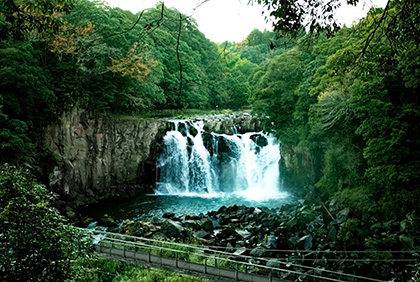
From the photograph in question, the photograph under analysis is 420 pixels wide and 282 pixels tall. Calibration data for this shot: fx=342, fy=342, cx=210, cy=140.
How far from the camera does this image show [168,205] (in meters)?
20.8

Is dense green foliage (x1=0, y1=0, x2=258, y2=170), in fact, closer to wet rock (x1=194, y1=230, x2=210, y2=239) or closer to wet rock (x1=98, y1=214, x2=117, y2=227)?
wet rock (x1=98, y1=214, x2=117, y2=227)

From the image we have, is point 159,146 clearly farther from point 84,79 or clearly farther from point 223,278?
point 223,278

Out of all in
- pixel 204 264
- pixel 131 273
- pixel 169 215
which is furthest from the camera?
pixel 169 215

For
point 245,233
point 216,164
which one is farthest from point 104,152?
point 245,233

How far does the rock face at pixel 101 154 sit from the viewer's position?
19781 mm

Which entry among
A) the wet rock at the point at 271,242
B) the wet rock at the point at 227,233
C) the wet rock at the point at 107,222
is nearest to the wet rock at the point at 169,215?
the wet rock at the point at 107,222

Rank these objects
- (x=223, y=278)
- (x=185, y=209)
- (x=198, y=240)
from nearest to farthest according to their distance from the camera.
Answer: (x=223, y=278)
(x=198, y=240)
(x=185, y=209)

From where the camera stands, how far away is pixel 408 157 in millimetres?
13297

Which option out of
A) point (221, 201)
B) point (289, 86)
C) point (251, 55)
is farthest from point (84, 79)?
point (251, 55)

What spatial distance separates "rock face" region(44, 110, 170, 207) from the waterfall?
1.13 m

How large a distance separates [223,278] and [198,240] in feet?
14.0

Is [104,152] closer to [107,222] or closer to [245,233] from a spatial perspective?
[107,222]

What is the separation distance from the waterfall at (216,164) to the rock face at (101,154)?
1.13 meters

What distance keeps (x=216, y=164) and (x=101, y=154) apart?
26.3 feet
